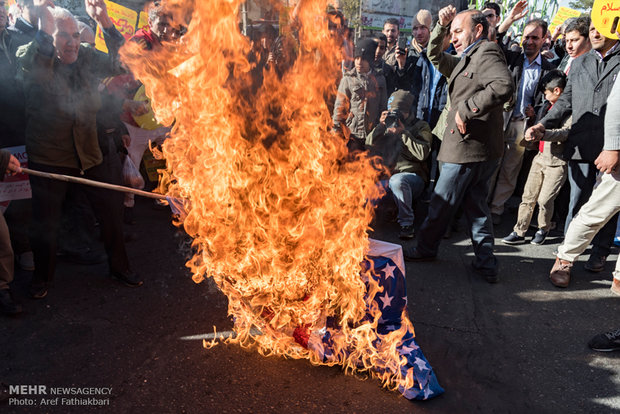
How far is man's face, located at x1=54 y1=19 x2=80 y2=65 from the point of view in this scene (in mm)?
3203

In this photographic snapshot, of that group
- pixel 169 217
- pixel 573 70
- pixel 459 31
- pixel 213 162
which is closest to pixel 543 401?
pixel 213 162

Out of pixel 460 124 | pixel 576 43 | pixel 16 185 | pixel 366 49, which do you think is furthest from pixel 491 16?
pixel 16 185

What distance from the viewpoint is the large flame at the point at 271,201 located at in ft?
9.21

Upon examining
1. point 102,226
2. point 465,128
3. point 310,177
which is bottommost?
point 102,226

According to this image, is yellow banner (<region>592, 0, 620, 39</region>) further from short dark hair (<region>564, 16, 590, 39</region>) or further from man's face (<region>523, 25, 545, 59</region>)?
man's face (<region>523, 25, 545, 59</region>)

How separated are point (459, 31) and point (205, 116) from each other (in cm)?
274

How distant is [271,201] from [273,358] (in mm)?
1159

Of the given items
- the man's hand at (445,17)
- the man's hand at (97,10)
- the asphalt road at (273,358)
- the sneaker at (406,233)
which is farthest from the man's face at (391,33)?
the man's hand at (97,10)

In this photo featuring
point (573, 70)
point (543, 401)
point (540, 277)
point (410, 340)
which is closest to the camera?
point (543, 401)

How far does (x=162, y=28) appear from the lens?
465 centimetres

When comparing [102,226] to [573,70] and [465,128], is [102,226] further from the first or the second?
[573,70]

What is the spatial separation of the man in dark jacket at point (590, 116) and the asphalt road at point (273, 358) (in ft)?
1.91

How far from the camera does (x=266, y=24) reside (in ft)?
14.9

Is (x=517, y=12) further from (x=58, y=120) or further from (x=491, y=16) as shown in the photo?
(x=58, y=120)
